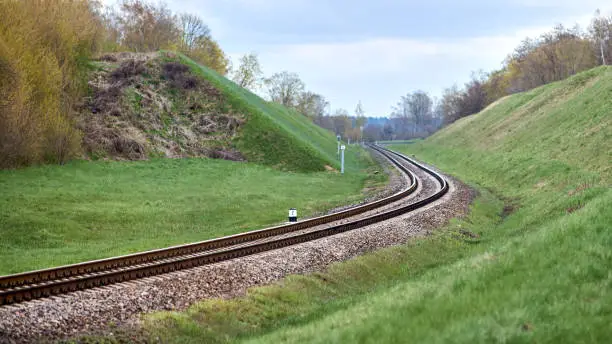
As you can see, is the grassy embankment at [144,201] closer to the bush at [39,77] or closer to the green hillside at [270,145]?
the green hillside at [270,145]

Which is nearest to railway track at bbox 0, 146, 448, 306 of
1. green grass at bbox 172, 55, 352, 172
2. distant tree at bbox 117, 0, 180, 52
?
green grass at bbox 172, 55, 352, 172

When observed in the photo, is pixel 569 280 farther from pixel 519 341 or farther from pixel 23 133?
pixel 23 133

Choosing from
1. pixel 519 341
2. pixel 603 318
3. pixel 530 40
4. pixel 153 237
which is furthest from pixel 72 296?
pixel 530 40

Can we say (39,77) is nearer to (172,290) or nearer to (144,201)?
(144,201)

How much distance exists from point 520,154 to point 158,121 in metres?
28.7

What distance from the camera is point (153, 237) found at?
24906 mm

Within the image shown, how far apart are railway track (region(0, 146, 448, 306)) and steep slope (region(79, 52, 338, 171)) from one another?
83.9 ft

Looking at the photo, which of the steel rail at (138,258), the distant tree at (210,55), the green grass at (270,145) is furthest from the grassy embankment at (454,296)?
the distant tree at (210,55)

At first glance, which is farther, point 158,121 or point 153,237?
point 158,121

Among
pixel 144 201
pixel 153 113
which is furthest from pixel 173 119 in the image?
pixel 144 201

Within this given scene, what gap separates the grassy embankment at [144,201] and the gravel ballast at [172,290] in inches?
200

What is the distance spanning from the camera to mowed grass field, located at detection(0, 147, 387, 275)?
22.6 m

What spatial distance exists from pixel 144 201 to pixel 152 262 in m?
14.8

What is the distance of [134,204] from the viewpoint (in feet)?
Result: 101
